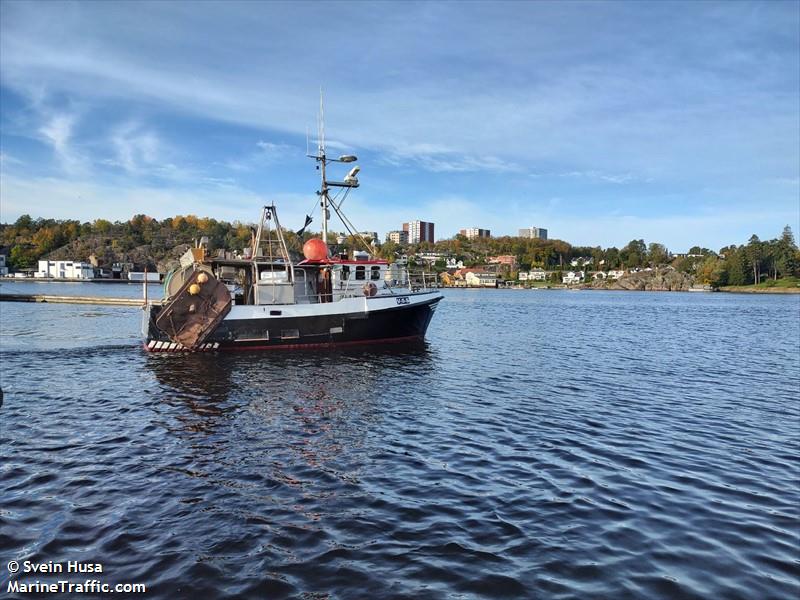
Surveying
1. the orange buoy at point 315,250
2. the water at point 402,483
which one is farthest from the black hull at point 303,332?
the water at point 402,483

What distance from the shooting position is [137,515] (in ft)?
28.3

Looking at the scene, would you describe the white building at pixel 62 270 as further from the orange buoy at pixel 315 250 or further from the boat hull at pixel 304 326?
the orange buoy at pixel 315 250

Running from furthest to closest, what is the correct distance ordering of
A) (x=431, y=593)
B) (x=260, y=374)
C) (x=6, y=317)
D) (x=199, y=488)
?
(x=6, y=317) < (x=260, y=374) < (x=199, y=488) < (x=431, y=593)

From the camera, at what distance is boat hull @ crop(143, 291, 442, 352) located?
2736cm

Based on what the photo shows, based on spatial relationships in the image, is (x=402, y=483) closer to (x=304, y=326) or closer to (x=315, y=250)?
(x=304, y=326)

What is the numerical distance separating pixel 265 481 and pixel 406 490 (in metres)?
2.84

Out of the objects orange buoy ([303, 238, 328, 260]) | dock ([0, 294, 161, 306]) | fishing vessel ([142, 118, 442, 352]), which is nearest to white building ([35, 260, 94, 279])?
dock ([0, 294, 161, 306])

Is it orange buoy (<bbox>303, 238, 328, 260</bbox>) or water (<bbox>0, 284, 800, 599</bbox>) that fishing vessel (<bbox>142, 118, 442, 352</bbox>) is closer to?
orange buoy (<bbox>303, 238, 328, 260</bbox>)

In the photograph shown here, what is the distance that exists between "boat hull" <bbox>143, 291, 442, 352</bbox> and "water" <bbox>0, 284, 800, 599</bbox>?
17.1 feet

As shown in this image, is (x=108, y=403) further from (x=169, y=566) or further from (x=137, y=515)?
A: (x=169, y=566)

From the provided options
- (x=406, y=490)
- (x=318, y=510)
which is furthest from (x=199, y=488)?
(x=406, y=490)

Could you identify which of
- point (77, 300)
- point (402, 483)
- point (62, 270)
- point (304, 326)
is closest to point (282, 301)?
point (304, 326)

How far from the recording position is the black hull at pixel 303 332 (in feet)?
89.6

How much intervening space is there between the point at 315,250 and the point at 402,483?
2075cm
